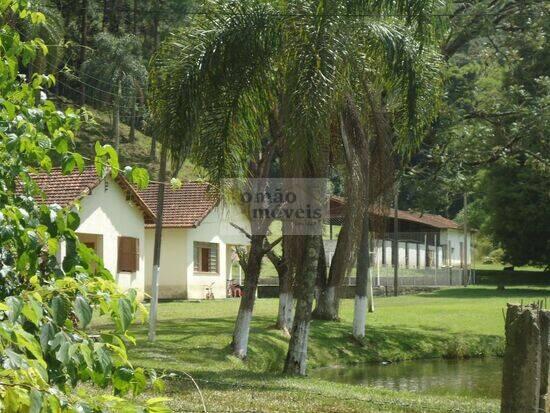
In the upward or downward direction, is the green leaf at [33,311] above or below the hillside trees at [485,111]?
below

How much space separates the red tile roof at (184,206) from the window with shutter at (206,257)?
5.03 ft

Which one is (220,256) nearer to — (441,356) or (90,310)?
(441,356)

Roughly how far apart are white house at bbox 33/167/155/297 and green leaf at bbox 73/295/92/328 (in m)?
23.6

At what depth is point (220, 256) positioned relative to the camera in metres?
37.5

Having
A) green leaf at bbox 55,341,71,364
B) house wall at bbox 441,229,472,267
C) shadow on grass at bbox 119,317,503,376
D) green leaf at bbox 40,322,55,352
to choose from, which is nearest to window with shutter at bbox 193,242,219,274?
shadow on grass at bbox 119,317,503,376

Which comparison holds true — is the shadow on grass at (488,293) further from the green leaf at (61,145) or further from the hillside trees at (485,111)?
the green leaf at (61,145)

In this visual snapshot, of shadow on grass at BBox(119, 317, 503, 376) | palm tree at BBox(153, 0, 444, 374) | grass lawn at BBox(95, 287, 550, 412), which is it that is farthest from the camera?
shadow on grass at BBox(119, 317, 503, 376)

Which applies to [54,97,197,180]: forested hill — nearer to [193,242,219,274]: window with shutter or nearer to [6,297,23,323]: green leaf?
[193,242,219,274]: window with shutter

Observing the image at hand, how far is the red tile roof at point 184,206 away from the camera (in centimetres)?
3441

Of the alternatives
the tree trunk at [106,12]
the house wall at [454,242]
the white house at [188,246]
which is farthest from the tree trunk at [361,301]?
the tree trunk at [106,12]

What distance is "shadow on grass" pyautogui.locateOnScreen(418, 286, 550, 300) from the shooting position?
122 ft

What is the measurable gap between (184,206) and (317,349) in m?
15.7

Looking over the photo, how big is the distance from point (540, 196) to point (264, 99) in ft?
113

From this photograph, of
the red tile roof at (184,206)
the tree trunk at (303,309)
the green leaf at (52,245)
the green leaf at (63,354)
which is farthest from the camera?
the red tile roof at (184,206)
